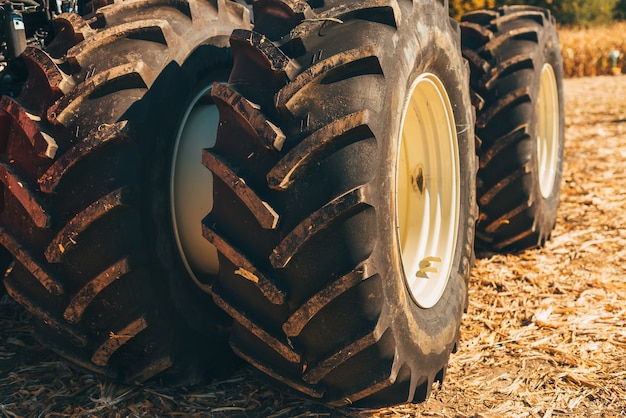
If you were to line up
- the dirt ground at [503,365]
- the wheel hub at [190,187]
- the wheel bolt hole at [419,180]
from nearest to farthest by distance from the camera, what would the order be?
the wheel hub at [190,187] < the dirt ground at [503,365] < the wheel bolt hole at [419,180]

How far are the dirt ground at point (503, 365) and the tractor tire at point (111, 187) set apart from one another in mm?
205

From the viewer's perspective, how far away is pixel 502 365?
3.20 m

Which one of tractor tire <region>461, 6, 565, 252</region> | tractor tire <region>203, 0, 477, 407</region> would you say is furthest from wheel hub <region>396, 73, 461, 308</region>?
tractor tire <region>461, 6, 565, 252</region>

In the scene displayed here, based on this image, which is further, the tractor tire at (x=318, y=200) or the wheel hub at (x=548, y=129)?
the wheel hub at (x=548, y=129)

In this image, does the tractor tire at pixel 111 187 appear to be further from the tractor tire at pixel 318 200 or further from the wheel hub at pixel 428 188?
the wheel hub at pixel 428 188

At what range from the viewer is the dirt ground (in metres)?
2.80

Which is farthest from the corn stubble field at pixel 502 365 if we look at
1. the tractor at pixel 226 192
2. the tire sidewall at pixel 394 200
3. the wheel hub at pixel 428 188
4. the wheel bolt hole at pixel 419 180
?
the wheel bolt hole at pixel 419 180

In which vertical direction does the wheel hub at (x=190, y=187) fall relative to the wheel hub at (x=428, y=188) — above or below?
above

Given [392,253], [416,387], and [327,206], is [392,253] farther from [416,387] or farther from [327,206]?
[416,387]

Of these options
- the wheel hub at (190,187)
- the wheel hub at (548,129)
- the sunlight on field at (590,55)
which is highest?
the wheel hub at (190,187)

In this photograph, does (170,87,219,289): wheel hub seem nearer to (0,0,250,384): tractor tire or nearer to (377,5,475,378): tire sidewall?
(0,0,250,384): tractor tire

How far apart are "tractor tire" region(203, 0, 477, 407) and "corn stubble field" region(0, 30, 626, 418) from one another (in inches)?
14.6

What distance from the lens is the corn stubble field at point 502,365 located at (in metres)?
2.80

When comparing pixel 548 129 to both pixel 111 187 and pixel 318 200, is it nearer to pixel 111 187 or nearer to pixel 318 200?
pixel 318 200
